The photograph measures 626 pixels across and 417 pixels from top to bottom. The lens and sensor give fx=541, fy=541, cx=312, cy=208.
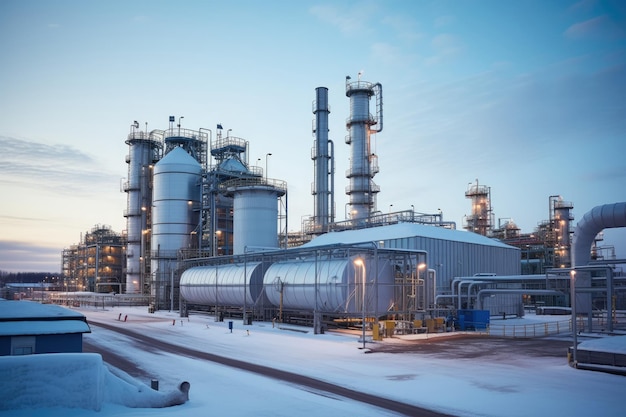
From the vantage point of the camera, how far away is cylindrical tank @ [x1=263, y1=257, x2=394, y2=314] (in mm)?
35188

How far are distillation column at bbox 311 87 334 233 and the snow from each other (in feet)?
122

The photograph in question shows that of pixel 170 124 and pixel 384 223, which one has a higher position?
pixel 170 124

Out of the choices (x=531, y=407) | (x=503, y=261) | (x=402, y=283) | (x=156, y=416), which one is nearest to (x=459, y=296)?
(x=402, y=283)

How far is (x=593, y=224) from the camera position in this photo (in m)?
35.3

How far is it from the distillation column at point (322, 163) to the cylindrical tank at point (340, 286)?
1059 inches

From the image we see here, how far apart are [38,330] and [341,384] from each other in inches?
397

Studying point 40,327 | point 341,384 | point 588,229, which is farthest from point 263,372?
point 588,229

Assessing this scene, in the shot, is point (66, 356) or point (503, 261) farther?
point (503, 261)

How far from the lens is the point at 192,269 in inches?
2208

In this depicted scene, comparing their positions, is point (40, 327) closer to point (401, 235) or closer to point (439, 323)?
point (439, 323)

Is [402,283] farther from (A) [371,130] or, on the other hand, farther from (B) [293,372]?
(A) [371,130]

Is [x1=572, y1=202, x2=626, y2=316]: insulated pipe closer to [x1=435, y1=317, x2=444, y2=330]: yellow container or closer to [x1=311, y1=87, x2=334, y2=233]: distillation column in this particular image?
[x1=435, y1=317, x2=444, y2=330]: yellow container

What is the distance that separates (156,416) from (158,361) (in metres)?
10.6

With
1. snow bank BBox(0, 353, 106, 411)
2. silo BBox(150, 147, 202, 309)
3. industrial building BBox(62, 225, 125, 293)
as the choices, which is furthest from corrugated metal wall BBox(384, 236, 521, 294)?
industrial building BBox(62, 225, 125, 293)
